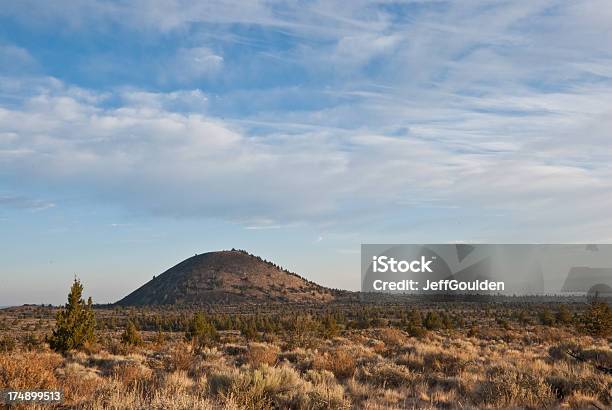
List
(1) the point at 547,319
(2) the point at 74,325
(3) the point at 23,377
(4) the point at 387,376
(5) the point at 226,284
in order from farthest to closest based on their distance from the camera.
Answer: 1. (5) the point at 226,284
2. (1) the point at 547,319
3. (2) the point at 74,325
4. (4) the point at 387,376
5. (3) the point at 23,377

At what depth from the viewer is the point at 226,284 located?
454ft

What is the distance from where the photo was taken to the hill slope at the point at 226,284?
427ft

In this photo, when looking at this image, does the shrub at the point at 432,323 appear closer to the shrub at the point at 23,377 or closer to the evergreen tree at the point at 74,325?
the evergreen tree at the point at 74,325

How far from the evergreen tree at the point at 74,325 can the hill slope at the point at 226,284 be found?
321 ft

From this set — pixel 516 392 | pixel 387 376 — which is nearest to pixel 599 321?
pixel 387 376

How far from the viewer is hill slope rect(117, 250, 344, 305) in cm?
13012

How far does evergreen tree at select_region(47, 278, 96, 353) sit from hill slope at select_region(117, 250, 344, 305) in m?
97.8

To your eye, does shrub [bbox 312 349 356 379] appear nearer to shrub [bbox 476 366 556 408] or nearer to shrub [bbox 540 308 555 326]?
shrub [bbox 476 366 556 408]

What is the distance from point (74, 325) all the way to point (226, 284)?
115m

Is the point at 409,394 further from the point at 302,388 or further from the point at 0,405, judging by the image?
the point at 0,405

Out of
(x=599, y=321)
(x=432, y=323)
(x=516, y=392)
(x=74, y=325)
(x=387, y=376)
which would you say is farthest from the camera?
(x=432, y=323)

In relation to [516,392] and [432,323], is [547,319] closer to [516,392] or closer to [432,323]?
[432,323]

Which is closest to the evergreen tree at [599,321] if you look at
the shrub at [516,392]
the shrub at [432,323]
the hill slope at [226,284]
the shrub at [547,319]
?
the shrub at [432,323]

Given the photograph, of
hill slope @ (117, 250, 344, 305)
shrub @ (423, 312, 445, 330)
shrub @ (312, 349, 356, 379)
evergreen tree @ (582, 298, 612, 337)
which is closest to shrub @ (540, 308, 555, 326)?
shrub @ (423, 312, 445, 330)
